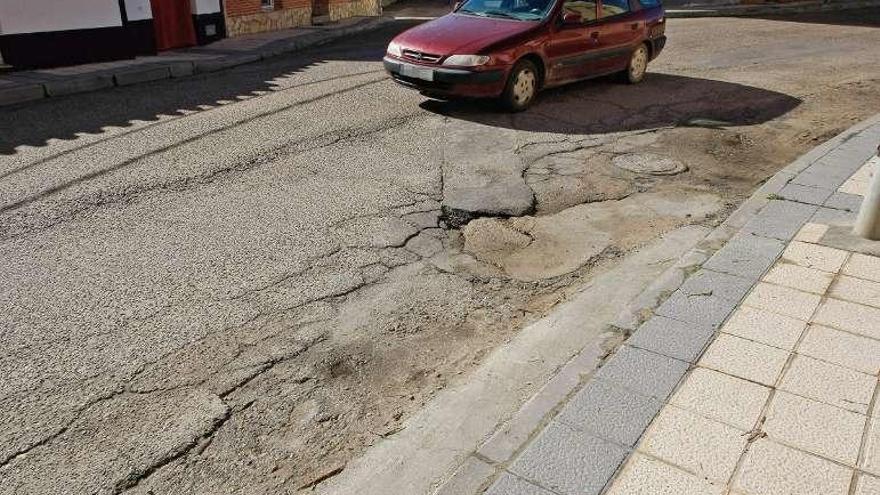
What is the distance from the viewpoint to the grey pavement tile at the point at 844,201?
5.56 m

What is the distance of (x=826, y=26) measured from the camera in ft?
55.7

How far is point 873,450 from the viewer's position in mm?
2959

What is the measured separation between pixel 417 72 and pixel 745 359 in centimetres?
611

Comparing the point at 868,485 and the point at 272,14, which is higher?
the point at 272,14

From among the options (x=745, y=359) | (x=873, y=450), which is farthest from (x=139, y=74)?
(x=873, y=450)

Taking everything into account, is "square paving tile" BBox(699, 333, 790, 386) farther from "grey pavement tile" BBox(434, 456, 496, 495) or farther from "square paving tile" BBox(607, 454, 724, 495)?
"grey pavement tile" BBox(434, 456, 496, 495)

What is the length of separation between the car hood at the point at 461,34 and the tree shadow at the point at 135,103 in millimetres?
2494

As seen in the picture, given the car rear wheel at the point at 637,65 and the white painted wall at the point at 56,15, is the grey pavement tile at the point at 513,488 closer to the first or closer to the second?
the car rear wheel at the point at 637,65

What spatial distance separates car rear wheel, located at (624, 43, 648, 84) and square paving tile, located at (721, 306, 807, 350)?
745 cm

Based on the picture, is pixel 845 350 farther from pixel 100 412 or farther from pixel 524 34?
pixel 524 34

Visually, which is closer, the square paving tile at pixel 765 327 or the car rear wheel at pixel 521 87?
the square paving tile at pixel 765 327

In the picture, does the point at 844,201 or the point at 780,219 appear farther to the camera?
the point at 844,201

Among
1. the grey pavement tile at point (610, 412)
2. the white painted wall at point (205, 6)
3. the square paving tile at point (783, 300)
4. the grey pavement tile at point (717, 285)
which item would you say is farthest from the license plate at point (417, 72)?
the white painted wall at point (205, 6)

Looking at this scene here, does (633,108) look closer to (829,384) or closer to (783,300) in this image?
(783,300)
